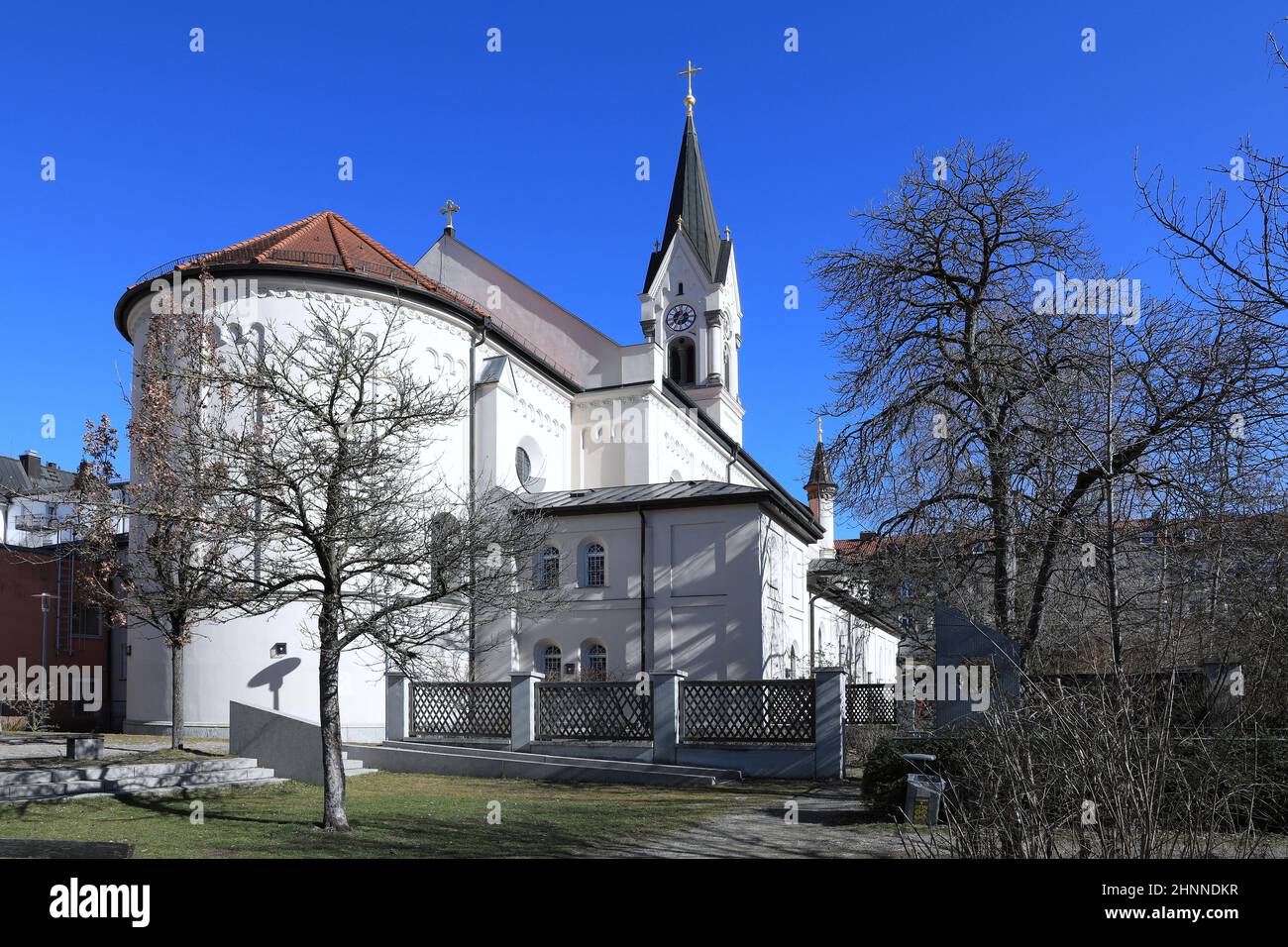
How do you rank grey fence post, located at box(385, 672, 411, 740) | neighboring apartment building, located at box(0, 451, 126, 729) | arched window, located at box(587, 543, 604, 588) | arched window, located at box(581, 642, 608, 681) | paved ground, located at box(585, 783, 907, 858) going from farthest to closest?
neighboring apartment building, located at box(0, 451, 126, 729)
arched window, located at box(587, 543, 604, 588)
arched window, located at box(581, 642, 608, 681)
grey fence post, located at box(385, 672, 411, 740)
paved ground, located at box(585, 783, 907, 858)

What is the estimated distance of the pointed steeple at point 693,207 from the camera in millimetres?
50344

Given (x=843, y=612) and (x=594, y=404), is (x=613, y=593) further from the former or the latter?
(x=843, y=612)

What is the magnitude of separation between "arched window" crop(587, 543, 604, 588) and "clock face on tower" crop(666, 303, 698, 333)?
72.6 ft

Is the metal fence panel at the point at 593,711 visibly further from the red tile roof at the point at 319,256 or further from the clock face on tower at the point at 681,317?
the clock face on tower at the point at 681,317

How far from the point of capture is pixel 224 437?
38.5 feet

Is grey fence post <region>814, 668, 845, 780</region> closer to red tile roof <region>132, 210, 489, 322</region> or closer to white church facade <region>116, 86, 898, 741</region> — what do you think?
white church facade <region>116, 86, 898, 741</region>

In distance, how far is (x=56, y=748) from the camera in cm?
1964

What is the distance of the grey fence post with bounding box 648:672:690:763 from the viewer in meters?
19.5

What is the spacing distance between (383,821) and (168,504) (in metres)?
4.99

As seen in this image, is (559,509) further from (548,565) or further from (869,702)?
(869,702)

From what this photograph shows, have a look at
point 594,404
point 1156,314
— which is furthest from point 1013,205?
point 594,404

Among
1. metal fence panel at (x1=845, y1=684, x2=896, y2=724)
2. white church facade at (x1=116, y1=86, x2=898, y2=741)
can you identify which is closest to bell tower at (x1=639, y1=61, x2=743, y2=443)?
white church facade at (x1=116, y1=86, x2=898, y2=741)

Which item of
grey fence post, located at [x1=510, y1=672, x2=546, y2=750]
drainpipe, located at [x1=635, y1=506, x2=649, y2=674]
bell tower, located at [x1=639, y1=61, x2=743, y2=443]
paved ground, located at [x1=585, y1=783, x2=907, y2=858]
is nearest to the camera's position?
paved ground, located at [x1=585, y1=783, x2=907, y2=858]

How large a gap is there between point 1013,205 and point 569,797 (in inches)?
583
